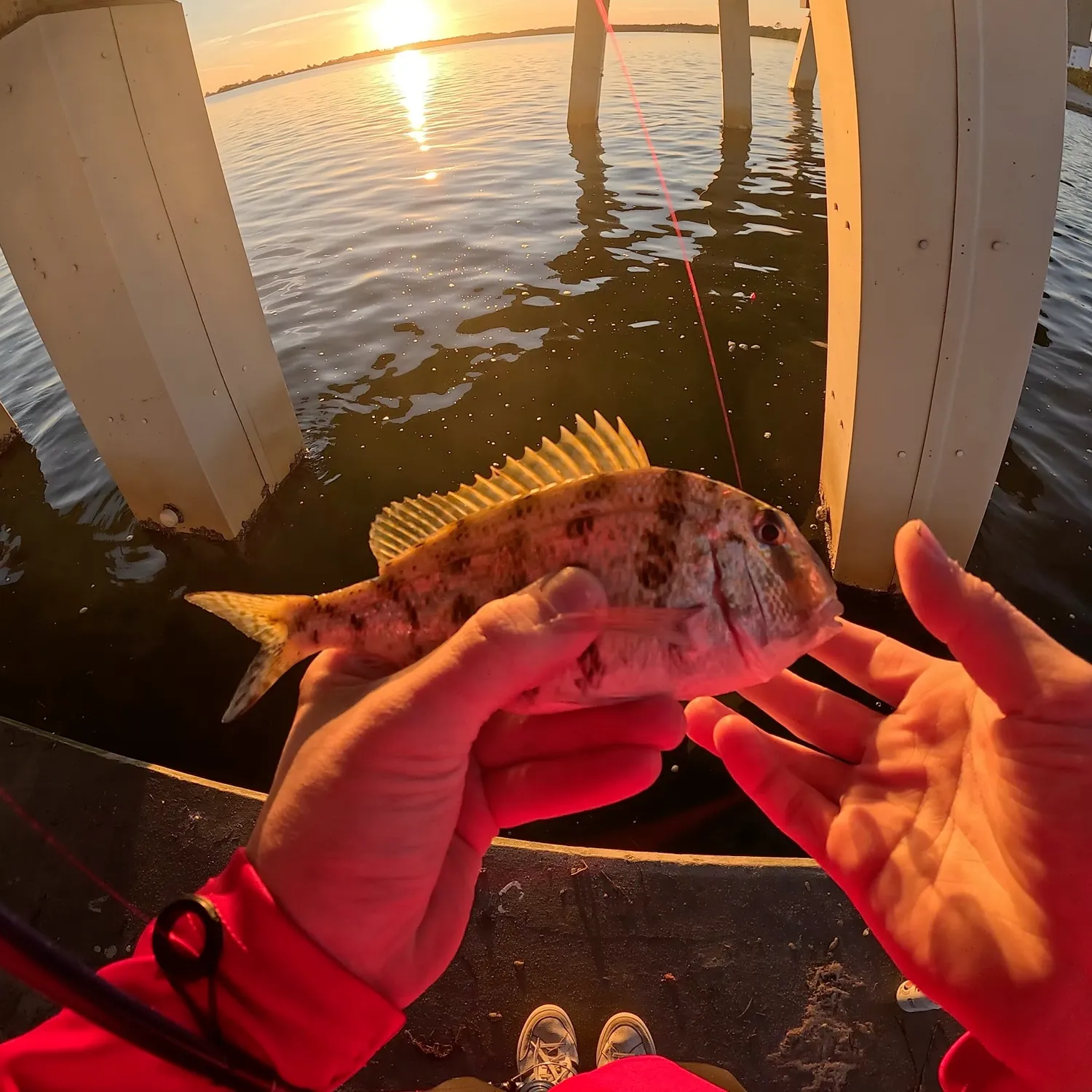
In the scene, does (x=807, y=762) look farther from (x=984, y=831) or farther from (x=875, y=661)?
(x=984, y=831)

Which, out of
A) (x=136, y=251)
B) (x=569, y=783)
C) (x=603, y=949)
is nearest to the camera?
(x=569, y=783)

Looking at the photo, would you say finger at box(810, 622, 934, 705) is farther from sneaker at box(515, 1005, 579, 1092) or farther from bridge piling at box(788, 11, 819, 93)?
bridge piling at box(788, 11, 819, 93)

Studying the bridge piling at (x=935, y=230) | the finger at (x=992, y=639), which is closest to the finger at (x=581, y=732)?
the finger at (x=992, y=639)

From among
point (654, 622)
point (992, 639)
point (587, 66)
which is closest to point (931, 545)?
point (992, 639)

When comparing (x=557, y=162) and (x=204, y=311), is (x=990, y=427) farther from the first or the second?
(x=557, y=162)

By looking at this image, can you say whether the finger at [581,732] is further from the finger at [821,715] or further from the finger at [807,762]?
the finger at [821,715]

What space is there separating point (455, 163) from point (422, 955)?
24127 millimetres

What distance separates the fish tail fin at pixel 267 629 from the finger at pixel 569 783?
1.05 meters

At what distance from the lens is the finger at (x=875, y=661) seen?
9.85ft

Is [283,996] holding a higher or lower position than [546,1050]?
higher

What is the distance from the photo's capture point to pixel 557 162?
68.3 ft

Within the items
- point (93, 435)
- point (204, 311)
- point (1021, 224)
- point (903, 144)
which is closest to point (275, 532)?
point (93, 435)

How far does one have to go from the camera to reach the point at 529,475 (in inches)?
112

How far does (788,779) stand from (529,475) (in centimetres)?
181
